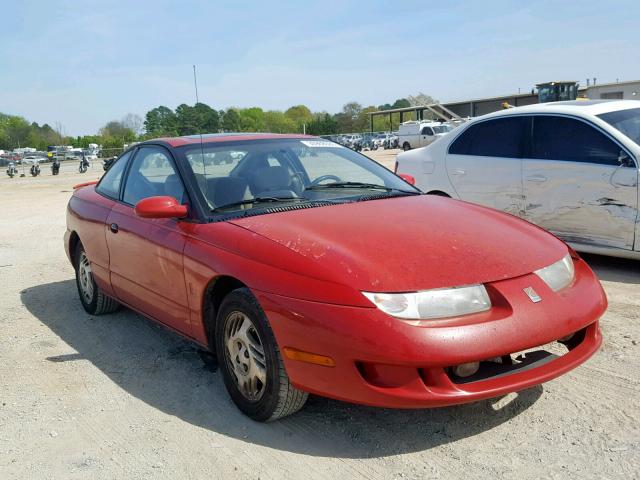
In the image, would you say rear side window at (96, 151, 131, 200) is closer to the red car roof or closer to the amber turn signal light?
the red car roof

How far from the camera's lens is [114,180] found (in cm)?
495

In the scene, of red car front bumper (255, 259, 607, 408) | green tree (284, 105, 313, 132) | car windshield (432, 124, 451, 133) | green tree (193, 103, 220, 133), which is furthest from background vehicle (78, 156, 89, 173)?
green tree (284, 105, 313, 132)

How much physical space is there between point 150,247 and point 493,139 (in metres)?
3.99

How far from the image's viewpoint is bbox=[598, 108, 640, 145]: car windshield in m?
5.56

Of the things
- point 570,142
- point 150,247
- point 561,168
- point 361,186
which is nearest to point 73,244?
point 150,247

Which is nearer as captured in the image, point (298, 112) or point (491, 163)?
point (491, 163)

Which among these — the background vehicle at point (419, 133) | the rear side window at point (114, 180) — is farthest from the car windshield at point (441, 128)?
the rear side window at point (114, 180)

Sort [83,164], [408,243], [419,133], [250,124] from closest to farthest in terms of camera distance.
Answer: [408,243] → [250,124] → [83,164] → [419,133]

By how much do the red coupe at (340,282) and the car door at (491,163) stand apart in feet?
7.50

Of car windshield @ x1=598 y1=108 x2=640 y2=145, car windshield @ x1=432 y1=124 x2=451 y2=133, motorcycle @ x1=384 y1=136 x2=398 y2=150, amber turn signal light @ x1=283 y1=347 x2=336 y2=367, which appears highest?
car windshield @ x1=598 y1=108 x2=640 y2=145

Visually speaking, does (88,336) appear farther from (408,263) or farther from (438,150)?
(438,150)

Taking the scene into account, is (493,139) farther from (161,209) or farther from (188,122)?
(161,209)

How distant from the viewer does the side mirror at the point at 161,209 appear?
352cm

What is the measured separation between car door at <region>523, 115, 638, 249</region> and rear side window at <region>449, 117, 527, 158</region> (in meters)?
0.18
